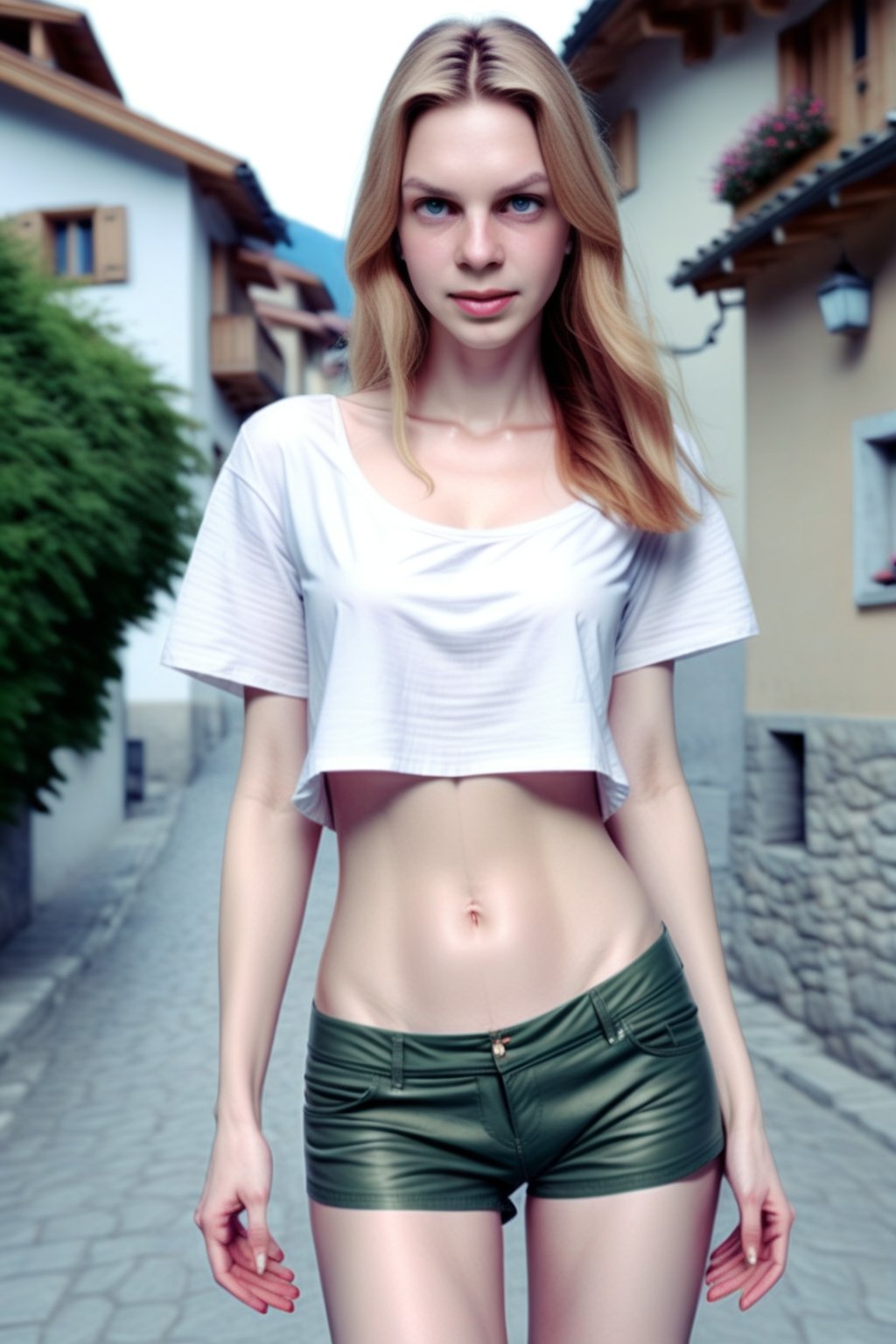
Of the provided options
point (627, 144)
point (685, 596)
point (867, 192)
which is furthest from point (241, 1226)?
point (627, 144)

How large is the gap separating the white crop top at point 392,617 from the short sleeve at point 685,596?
53 millimetres

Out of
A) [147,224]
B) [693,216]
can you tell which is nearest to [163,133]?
[147,224]

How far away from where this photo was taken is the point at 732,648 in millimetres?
13359

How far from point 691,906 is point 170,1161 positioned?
4547 mm

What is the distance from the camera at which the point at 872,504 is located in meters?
8.43

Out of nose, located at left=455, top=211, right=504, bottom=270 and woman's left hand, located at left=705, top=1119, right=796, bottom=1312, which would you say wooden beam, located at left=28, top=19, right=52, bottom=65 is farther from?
woman's left hand, located at left=705, top=1119, right=796, bottom=1312

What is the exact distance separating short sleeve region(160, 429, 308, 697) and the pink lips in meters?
0.30

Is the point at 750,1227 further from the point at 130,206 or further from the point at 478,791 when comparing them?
the point at 130,206

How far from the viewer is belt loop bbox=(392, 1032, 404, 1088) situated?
1792 mm

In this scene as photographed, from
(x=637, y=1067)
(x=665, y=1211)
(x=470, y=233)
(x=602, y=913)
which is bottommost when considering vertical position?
(x=665, y=1211)

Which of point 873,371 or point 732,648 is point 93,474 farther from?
point 732,648

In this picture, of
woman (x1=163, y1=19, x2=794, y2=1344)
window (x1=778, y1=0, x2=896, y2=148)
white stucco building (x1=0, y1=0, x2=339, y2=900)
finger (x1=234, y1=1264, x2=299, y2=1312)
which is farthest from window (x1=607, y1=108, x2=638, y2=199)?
finger (x1=234, y1=1264, x2=299, y2=1312)

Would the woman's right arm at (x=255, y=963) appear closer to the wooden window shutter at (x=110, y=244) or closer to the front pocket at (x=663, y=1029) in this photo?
the front pocket at (x=663, y=1029)

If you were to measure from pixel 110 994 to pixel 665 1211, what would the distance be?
26.2ft
